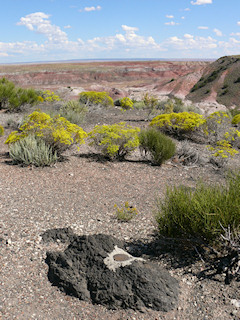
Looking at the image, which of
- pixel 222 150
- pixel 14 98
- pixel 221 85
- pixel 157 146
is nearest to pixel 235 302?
pixel 157 146

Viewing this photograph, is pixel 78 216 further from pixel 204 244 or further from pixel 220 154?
pixel 220 154

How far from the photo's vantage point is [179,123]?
11031 mm

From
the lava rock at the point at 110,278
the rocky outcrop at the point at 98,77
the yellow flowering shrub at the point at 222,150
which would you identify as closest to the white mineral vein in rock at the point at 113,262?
the lava rock at the point at 110,278

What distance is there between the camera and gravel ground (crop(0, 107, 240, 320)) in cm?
299

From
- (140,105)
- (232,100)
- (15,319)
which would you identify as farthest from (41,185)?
(232,100)

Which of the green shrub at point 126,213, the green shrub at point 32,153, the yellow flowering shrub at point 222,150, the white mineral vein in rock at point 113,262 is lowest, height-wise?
the green shrub at point 126,213

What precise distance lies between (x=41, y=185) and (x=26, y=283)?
323 cm

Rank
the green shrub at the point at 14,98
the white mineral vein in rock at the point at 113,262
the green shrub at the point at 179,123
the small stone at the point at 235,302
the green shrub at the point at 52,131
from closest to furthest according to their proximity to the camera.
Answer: the small stone at the point at 235,302, the white mineral vein in rock at the point at 113,262, the green shrub at the point at 52,131, the green shrub at the point at 179,123, the green shrub at the point at 14,98

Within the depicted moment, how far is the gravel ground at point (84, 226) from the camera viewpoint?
2.99 metres

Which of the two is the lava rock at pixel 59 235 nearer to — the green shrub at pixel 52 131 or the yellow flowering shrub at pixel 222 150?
the green shrub at pixel 52 131

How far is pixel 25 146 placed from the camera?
7.75m

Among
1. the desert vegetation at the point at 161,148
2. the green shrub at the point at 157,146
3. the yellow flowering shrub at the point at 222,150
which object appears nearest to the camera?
the desert vegetation at the point at 161,148

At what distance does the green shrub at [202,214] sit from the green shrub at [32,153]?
428 cm

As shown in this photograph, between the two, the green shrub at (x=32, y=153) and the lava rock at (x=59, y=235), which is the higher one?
the green shrub at (x=32, y=153)
